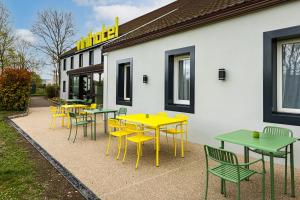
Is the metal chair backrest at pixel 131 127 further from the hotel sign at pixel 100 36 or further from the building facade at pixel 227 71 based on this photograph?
the hotel sign at pixel 100 36

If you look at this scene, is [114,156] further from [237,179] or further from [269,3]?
[269,3]

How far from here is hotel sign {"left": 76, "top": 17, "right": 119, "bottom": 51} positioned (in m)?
15.6

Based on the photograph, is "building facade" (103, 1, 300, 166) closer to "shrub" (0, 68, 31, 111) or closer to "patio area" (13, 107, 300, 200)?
"patio area" (13, 107, 300, 200)

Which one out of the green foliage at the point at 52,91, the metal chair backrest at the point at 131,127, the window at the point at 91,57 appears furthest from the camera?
the green foliage at the point at 52,91

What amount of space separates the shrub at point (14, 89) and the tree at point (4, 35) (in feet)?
37.2

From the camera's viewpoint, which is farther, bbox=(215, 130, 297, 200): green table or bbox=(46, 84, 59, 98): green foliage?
bbox=(46, 84, 59, 98): green foliage

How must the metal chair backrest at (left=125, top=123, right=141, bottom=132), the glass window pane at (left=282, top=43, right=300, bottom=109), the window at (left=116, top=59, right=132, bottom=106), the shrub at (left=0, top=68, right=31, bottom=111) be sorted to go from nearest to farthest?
1. the glass window pane at (left=282, top=43, right=300, bottom=109)
2. the metal chair backrest at (left=125, top=123, right=141, bottom=132)
3. the window at (left=116, top=59, right=132, bottom=106)
4. the shrub at (left=0, top=68, right=31, bottom=111)

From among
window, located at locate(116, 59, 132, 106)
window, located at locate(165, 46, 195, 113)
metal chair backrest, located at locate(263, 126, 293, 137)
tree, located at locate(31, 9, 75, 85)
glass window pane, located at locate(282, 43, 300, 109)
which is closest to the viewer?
metal chair backrest, located at locate(263, 126, 293, 137)

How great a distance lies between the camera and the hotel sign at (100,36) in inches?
616

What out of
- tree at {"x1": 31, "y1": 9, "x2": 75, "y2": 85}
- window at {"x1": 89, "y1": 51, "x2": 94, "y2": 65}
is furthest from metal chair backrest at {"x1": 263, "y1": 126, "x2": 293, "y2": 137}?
tree at {"x1": 31, "y1": 9, "x2": 75, "y2": 85}

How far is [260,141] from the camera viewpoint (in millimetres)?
3012

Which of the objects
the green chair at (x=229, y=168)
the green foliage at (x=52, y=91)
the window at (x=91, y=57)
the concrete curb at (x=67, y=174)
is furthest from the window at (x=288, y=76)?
the green foliage at (x=52, y=91)

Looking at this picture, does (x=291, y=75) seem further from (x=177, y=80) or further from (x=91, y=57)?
(x=91, y=57)

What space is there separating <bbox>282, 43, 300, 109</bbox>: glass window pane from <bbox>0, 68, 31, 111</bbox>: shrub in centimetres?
1378
